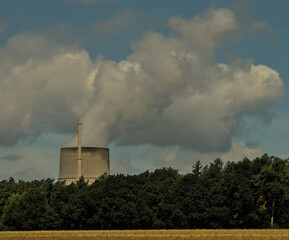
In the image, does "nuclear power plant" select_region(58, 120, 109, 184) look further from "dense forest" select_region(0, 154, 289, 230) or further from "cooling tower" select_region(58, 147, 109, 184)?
"dense forest" select_region(0, 154, 289, 230)

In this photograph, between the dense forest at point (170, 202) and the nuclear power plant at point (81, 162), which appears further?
the nuclear power plant at point (81, 162)

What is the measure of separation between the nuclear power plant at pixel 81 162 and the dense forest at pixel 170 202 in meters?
26.5

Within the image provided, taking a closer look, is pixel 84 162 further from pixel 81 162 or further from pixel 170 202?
pixel 170 202

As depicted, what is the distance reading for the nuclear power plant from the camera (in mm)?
154875

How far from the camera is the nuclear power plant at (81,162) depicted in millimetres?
154875

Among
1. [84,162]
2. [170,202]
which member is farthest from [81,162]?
[170,202]

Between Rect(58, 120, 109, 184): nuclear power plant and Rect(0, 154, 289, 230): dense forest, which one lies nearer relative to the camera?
Rect(0, 154, 289, 230): dense forest

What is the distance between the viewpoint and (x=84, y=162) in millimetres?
156375

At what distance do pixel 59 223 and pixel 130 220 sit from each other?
14724 mm

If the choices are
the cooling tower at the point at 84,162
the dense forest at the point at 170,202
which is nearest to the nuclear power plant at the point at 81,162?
the cooling tower at the point at 84,162

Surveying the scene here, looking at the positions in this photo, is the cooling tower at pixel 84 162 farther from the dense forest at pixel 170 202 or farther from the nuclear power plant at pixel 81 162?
the dense forest at pixel 170 202

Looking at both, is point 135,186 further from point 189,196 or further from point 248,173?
point 248,173

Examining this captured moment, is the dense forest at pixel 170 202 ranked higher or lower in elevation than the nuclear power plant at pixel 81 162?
lower

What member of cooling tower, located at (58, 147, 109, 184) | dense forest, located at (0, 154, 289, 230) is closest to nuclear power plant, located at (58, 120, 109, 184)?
cooling tower, located at (58, 147, 109, 184)
